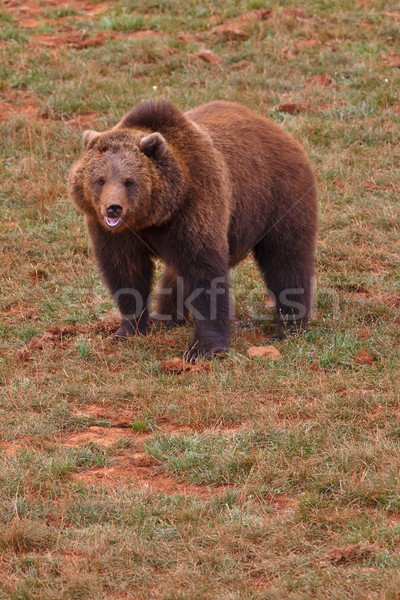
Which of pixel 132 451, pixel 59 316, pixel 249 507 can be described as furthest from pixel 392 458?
pixel 59 316

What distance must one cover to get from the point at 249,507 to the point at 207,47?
969 cm

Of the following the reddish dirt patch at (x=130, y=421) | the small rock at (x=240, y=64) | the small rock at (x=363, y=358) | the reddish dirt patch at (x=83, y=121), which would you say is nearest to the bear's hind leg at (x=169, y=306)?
the small rock at (x=363, y=358)

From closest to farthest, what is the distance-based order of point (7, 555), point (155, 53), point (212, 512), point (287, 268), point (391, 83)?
point (7, 555)
point (212, 512)
point (287, 268)
point (391, 83)
point (155, 53)

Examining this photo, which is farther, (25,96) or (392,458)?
(25,96)

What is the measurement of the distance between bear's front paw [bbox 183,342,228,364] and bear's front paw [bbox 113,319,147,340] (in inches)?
23.6

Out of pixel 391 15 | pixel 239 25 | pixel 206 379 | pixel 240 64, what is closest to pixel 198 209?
pixel 206 379

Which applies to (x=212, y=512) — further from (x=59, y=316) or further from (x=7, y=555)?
(x=59, y=316)

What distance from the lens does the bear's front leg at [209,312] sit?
7.02m

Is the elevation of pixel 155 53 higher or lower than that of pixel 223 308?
higher

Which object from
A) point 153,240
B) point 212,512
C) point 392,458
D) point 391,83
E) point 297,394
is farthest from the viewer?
point 391,83

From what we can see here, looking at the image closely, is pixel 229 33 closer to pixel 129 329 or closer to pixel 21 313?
pixel 21 313

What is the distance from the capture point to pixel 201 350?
712 cm

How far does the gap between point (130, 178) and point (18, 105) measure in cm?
588

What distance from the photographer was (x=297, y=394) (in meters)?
6.25
